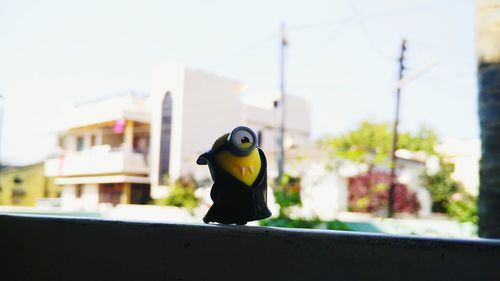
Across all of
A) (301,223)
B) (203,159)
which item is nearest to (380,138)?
(301,223)

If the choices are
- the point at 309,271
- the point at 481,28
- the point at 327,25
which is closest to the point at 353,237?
the point at 309,271

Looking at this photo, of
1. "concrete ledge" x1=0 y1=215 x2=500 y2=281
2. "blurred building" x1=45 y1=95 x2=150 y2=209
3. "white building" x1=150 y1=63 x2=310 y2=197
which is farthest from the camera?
"blurred building" x1=45 y1=95 x2=150 y2=209

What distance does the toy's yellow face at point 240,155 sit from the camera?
2.74ft

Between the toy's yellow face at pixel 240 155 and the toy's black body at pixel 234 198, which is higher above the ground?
the toy's yellow face at pixel 240 155

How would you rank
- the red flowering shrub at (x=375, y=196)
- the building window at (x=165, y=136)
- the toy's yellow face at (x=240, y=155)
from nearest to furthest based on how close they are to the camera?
the toy's yellow face at (x=240, y=155), the red flowering shrub at (x=375, y=196), the building window at (x=165, y=136)

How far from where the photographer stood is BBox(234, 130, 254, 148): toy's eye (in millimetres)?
841

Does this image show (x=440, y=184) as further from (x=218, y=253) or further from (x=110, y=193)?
(x=218, y=253)

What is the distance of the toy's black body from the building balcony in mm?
12328

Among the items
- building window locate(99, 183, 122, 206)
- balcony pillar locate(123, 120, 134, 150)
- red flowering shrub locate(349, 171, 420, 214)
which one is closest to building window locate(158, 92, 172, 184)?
balcony pillar locate(123, 120, 134, 150)

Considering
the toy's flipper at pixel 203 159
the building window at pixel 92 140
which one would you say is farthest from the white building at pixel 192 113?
the toy's flipper at pixel 203 159

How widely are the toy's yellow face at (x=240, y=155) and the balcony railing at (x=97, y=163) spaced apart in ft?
40.5

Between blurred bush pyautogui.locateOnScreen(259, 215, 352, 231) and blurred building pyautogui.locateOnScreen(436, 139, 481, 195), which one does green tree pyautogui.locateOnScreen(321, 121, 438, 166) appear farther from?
blurred bush pyautogui.locateOnScreen(259, 215, 352, 231)

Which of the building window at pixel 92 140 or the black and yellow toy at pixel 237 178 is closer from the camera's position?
the black and yellow toy at pixel 237 178

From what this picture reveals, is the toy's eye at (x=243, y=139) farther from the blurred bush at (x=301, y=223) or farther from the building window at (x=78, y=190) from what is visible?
the building window at (x=78, y=190)
